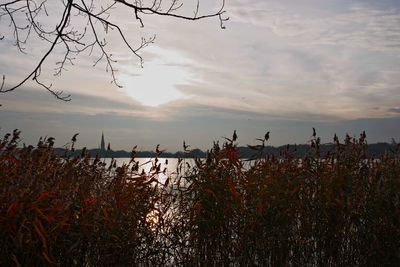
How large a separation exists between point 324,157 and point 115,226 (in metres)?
→ 3.60

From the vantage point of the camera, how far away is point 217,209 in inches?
243

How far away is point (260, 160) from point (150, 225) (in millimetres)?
1957

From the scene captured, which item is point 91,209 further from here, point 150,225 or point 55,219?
point 150,225

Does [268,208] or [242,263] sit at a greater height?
A: [268,208]

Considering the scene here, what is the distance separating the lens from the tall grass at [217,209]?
5.17m

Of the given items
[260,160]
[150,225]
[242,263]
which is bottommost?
[242,263]

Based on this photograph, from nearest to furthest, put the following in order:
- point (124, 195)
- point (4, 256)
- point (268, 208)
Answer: point (4, 256)
point (124, 195)
point (268, 208)

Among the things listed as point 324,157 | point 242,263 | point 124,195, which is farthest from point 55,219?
point 324,157

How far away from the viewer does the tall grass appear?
5168mm

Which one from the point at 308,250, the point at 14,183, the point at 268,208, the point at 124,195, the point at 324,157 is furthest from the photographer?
the point at 324,157

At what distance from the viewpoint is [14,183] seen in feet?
16.6

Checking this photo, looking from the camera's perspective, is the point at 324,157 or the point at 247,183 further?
the point at 324,157

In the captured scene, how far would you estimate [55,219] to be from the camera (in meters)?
4.76

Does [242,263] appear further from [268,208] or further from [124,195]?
[124,195]
